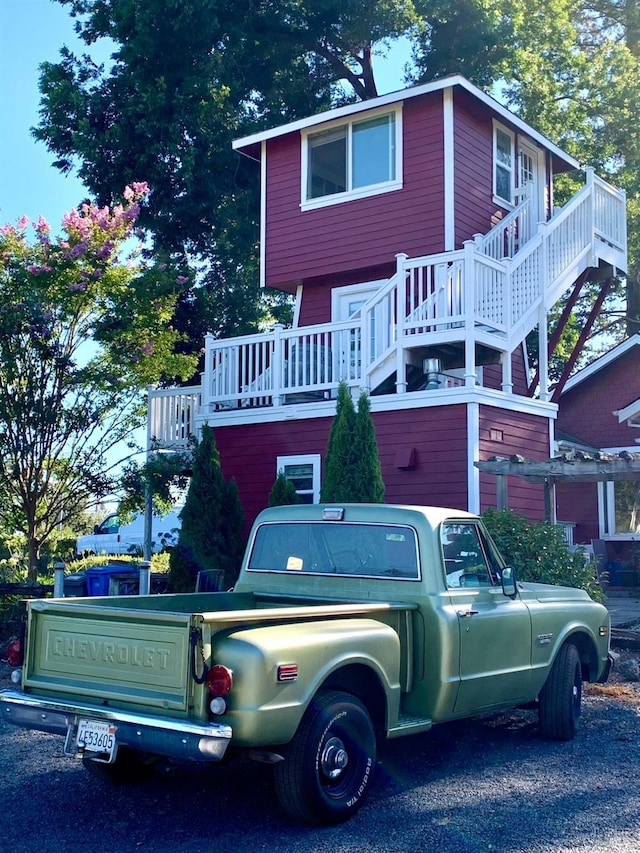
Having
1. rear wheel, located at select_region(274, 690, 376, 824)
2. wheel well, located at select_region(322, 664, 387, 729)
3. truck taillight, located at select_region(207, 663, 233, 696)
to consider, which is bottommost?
rear wheel, located at select_region(274, 690, 376, 824)

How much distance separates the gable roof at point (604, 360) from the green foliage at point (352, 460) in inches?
388

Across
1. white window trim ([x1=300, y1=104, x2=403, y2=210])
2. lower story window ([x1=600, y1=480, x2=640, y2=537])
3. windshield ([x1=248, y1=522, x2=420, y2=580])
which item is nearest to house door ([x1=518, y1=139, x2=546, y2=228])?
white window trim ([x1=300, y1=104, x2=403, y2=210])

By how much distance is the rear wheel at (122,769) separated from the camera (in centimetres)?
565

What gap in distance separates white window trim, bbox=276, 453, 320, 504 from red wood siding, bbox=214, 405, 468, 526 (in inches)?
2.5

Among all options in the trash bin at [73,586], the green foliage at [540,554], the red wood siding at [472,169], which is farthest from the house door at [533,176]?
the trash bin at [73,586]

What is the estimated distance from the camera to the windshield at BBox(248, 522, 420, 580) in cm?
621

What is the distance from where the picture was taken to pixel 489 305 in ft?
44.2

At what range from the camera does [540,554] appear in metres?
10.8

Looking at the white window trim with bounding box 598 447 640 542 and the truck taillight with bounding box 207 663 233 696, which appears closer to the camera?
the truck taillight with bounding box 207 663 233 696

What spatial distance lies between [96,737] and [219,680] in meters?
0.80

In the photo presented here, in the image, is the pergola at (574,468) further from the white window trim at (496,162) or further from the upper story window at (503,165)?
the upper story window at (503,165)

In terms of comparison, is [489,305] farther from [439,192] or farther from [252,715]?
[252,715]

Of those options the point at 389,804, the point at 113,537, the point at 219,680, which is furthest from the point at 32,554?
the point at 113,537

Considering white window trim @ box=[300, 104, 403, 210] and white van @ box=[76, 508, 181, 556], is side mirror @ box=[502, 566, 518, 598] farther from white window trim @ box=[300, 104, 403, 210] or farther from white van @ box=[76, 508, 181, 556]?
white van @ box=[76, 508, 181, 556]
